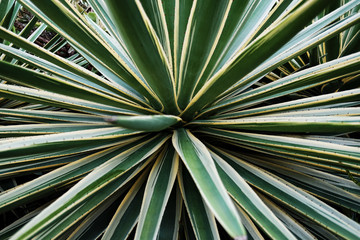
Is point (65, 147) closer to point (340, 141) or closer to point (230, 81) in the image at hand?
point (230, 81)

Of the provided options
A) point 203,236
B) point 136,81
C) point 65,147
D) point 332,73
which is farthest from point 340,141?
point 65,147

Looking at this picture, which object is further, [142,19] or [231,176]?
[231,176]

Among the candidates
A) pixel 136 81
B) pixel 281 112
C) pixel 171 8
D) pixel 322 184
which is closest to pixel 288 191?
pixel 322 184

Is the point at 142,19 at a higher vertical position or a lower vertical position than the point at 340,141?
higher

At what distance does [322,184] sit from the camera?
2.52ft

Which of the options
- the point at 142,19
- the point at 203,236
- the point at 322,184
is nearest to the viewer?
the point at 142,19

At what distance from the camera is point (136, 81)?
2.26 ft

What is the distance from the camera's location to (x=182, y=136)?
70cm

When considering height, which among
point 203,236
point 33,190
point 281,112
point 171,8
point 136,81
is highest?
point 171,8

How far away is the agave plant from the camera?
0.51 metres

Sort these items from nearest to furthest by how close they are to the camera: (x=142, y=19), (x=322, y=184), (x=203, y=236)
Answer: (x=142, y=19), (x=203, y=236), (x=322, y=184)

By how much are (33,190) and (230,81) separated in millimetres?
614

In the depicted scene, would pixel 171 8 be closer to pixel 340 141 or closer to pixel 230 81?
pixel 230 81

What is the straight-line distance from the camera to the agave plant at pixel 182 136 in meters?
0.51
